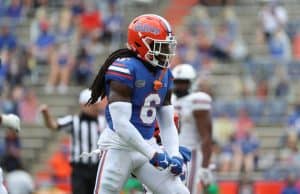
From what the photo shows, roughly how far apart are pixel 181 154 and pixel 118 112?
3.37ft

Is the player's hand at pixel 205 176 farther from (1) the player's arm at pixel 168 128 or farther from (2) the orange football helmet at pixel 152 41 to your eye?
(2) the orange football helmet at pixel 152 41

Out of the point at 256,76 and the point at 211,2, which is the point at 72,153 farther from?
the point at 211,2

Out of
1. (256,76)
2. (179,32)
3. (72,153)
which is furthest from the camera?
(179,32)

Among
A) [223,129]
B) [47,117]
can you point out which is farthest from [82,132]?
[223,129]

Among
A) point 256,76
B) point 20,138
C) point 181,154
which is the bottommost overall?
point 20,138

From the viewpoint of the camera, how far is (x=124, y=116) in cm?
859

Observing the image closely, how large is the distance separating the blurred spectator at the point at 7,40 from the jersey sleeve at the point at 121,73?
11.8m

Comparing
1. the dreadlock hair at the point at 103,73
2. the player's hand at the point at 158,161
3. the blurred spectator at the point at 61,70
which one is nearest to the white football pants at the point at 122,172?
the player's hand at the point at 158,161

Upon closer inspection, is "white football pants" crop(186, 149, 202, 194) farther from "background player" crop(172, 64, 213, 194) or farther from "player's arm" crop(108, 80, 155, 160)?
"player's arm" crop(108, 80, 155, 160)

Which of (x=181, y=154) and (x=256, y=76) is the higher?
(x=181, y=154)

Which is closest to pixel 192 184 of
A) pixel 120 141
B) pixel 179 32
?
pixel 120 141

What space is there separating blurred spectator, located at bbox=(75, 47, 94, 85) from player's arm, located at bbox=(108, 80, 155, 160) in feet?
Answer: 35.6

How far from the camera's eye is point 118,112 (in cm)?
859

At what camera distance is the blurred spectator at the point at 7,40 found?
20.3 metres
